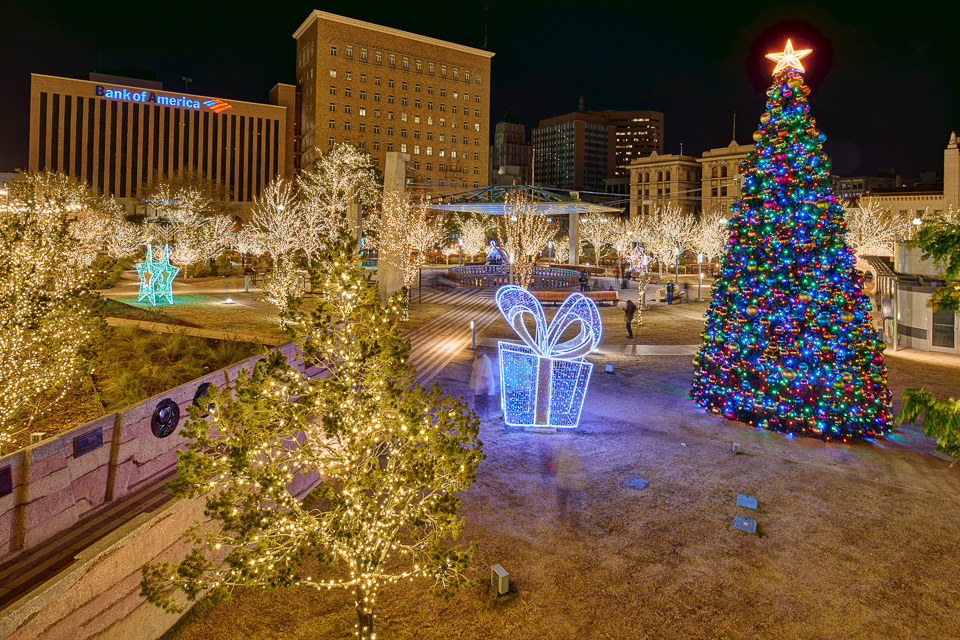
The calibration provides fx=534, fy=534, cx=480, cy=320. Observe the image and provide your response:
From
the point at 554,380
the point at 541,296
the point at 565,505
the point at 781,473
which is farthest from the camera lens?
the point at 541,296

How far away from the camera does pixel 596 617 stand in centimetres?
450

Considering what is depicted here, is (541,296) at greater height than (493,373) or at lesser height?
greater

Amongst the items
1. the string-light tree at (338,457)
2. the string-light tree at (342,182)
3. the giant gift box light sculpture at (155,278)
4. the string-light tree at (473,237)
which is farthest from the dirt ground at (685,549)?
the string-light tree at (473,237)

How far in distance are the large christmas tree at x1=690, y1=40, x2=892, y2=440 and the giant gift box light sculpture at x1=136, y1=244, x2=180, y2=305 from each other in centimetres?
1977

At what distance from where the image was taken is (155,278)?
20.5m

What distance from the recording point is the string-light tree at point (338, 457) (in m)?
3.45

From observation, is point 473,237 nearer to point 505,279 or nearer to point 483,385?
point 505,279

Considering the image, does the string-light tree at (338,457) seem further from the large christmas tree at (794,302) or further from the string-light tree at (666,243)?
the string-light tree at (666,243)

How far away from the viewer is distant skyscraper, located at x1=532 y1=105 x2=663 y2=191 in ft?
543

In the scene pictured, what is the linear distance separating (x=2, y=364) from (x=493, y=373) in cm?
894

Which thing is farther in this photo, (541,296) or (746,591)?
(541,296)

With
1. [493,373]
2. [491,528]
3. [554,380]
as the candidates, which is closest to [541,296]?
[493,373]

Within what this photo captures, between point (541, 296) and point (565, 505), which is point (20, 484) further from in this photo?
point (541, 296)

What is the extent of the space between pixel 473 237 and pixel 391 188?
34.0 metres
